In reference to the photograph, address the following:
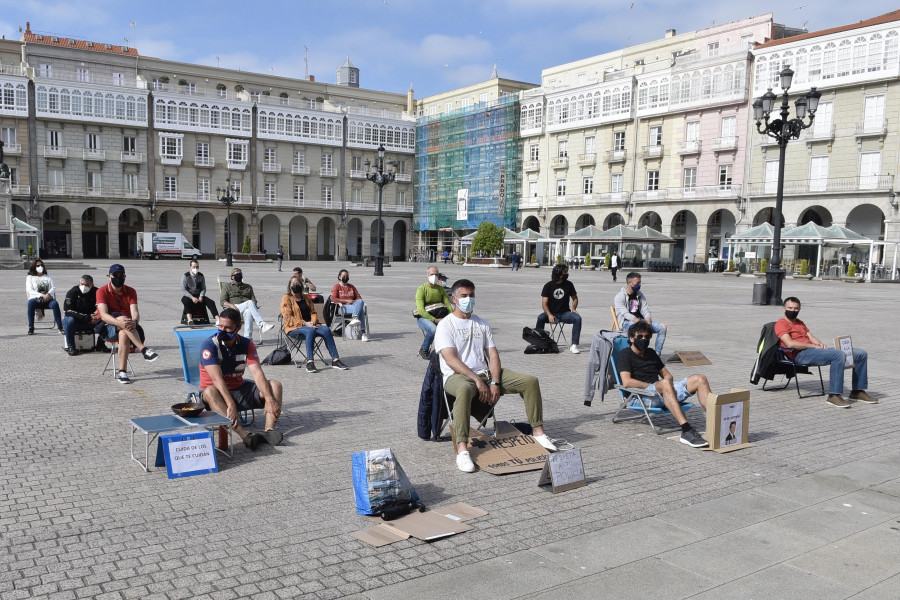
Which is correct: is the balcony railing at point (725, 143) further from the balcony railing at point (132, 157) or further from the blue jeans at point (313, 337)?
the balcony railing at point (132, 157)

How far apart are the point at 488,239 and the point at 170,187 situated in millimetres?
28026

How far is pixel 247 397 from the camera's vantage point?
6.38 metres

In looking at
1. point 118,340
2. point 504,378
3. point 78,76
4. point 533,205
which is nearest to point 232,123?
point 78,76

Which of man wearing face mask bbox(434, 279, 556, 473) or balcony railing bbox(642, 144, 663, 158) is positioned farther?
balcony railing bbox(642, 144, 663, 158)

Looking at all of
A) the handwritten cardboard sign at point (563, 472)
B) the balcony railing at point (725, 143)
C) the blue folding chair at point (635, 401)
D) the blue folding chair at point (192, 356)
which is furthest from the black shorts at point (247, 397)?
the balcony railing at point (725, 143)

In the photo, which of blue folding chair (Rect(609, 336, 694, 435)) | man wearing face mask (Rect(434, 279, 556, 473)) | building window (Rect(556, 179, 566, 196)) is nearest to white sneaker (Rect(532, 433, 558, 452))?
man wearing face mask (Rect(434, 279, 556, 473))

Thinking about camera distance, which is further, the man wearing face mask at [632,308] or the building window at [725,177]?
the building window at [725,177]

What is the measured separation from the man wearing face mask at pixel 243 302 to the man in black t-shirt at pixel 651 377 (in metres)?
6.50

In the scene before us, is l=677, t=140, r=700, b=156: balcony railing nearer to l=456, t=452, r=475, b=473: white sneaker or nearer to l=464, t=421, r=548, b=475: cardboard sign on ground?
l=464, t=421, r=548, b=475: cardboard sign on ground

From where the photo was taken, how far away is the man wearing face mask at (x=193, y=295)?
37.7ft

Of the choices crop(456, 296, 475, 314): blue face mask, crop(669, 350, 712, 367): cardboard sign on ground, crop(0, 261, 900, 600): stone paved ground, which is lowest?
crop(0, 261, 900, 600): stone paved ground

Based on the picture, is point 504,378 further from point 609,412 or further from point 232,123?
point 232,123

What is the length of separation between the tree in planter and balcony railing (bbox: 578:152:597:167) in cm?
855

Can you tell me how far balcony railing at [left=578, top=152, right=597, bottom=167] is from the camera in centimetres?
5603
